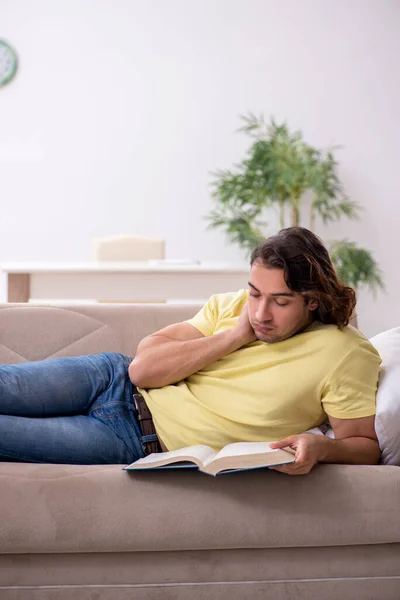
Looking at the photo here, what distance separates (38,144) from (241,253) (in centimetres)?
162

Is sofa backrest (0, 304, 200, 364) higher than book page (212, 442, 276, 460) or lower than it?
higher

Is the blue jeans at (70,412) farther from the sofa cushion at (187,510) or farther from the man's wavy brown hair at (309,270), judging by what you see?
the man's wavy brown hair at (309,270)

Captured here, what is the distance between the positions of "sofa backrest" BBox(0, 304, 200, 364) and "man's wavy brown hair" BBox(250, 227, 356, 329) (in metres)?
0.52

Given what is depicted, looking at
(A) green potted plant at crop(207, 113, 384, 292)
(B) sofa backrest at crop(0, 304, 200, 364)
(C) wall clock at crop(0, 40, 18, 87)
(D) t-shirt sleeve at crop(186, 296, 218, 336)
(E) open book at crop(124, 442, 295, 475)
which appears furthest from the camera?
(C) wall clock at crop(0, 40, 18, 87)

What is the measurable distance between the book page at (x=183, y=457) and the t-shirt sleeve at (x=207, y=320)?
35cm

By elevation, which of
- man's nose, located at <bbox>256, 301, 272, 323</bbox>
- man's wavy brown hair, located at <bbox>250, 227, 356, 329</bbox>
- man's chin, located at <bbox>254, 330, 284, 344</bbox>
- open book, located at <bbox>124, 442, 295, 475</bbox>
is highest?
man's wavy brown hair, located at <bbox>250, 227, 356, 329</bbox>

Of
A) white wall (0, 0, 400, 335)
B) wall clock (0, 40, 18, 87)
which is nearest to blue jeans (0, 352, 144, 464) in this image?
white wall (0, 0, 400, 335)

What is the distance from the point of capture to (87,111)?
5.61 meters

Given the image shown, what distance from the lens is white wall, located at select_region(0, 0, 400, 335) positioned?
5.58 m

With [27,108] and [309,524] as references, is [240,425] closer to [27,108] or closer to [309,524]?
[309,524]

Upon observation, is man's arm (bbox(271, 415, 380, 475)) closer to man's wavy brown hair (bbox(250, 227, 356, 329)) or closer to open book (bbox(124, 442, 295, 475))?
open book (bbox(124, 442, 295, 475))

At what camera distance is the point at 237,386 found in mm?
1714

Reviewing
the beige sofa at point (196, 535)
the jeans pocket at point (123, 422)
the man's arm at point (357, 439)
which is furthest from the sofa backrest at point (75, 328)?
the man's arm at point (357, 439)

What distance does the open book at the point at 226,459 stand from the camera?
1.41 m
